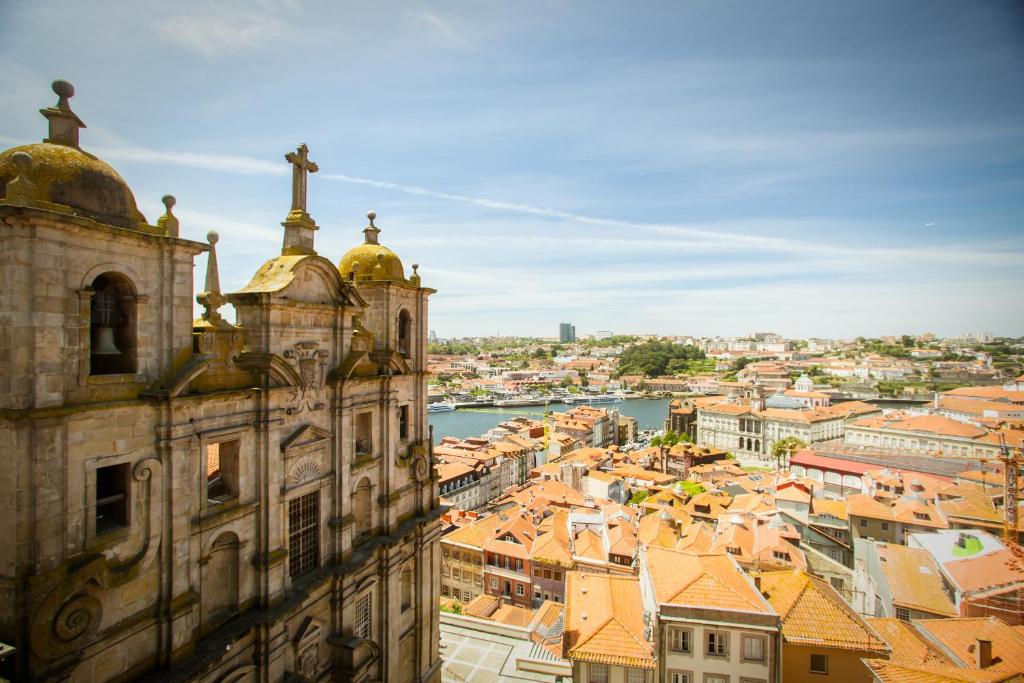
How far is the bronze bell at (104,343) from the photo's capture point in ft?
29.1

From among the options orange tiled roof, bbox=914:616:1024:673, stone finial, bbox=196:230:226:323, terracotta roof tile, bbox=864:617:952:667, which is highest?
stone finial, bbox=196:230:226:323

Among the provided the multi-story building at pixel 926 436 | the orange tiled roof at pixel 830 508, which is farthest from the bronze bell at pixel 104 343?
the multi-story building at pixel 926 436

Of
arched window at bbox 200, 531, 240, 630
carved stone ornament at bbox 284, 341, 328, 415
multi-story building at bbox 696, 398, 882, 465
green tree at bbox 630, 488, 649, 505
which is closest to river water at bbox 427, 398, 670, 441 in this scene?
multi-story building at bbox 696, 398, 882, 465

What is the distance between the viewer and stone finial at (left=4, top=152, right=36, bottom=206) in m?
7.48

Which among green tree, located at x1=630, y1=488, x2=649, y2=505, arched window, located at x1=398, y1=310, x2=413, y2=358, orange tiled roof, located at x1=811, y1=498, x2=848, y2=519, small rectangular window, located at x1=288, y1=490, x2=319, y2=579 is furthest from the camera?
green tree, located at x1=630, y1=488, x2=649, y2=505

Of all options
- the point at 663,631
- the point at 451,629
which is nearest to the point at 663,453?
the point at 451,629

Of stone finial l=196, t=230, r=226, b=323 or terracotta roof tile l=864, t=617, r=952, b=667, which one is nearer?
stone finial l=196, t=230, r=226, b=323

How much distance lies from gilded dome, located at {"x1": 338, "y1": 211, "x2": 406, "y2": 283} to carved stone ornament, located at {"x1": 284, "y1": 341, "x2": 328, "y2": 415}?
12.6 feet

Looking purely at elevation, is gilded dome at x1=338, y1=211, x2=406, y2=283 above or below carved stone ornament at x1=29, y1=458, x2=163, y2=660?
above

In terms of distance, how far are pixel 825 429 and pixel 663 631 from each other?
81.0 metres

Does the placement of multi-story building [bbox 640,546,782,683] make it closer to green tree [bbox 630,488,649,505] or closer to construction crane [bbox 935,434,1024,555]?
construction crane [bbox 935,434,1024,555]

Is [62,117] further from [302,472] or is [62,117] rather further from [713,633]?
[713,633]

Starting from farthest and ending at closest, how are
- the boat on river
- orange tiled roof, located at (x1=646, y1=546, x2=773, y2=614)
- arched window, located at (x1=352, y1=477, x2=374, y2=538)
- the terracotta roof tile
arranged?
the boat on river < the terracotta roof tile < orange tiled roof, located at (x1=646, y1=546, x2=773, y2=614) < arched window, located at (x1=352, y1=477, x2=374, y2=538)

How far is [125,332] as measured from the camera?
9.28 meters
